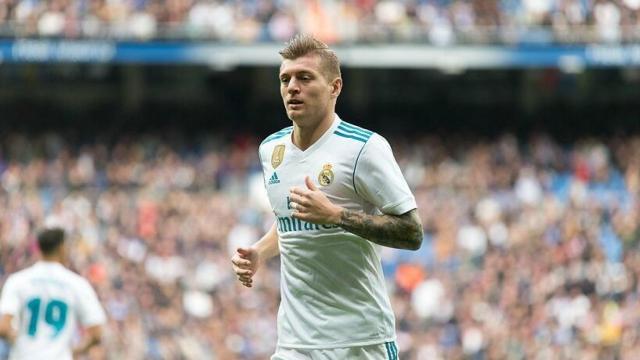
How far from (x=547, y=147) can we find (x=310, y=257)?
20.3m

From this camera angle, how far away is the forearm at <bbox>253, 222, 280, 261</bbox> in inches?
213

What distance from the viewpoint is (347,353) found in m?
5.02

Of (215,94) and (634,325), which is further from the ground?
(215,94)

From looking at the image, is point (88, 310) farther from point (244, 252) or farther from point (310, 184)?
point (310, 184)

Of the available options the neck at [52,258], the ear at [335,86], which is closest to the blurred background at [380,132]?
the neck at [52,258]

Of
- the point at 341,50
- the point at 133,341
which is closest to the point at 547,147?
the point at 341,50

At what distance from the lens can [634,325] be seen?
18172 mm

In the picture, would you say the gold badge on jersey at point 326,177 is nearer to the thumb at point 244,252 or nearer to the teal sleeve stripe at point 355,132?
the teal sleeve stripe at point 355,132

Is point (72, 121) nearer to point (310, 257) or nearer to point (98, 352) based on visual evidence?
point (98, 352)

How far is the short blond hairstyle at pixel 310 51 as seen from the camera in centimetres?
501

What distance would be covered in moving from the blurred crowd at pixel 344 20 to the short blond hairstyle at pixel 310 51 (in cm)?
1866

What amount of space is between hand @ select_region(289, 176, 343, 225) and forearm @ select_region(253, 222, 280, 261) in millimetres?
744

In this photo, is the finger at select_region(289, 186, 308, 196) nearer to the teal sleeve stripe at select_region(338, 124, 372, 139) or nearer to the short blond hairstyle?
the teal sleeve stripe at select_region(338, 124, 372, 139)

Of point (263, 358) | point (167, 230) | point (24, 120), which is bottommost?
point (263, 358)
